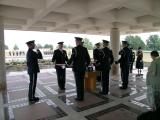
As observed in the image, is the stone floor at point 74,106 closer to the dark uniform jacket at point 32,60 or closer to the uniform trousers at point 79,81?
the uniform trousers at point 79,81

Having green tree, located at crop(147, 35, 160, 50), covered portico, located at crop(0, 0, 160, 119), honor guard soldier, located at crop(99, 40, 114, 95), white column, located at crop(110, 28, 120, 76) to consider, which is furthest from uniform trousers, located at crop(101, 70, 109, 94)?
green tree, located at crop(147, 35, 160, 50)

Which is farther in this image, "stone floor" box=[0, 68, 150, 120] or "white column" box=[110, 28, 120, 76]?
"white column" box=[110, 28, 120, 76]

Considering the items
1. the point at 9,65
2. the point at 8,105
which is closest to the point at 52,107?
the point at 8,105

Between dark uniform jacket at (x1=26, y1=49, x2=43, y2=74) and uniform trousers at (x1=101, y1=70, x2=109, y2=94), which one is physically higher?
dark uniform jacket at (x1=26, y1=49, x2=43, y2=74)

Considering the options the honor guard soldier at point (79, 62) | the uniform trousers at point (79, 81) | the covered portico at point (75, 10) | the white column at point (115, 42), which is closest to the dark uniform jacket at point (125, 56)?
the covered portico at point (75, 10)

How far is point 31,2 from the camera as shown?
Answer: 450 cm

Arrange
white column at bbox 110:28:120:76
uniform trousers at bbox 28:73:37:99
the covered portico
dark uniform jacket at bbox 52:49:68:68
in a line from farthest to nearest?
1. white column at bbox 110:28:120:76
2. dark uniform jacket at bbox 52:49:68:68
3. uniform trousers at bbox 28:73:37:99
4. the covered portico

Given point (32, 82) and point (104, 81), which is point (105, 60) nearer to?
point (104, 81)

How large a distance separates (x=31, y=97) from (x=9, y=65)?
331 inches

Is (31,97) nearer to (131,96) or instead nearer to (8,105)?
(8,105)

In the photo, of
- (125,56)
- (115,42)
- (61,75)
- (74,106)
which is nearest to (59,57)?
(61,75)

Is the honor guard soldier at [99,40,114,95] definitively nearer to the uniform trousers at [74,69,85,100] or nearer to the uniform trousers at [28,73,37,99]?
the uniform trousers at [74,69,85,100]

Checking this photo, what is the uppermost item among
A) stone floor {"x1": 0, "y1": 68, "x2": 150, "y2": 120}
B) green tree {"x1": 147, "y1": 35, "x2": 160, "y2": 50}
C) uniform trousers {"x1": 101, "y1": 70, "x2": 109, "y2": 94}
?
green tree {"x1": 147, "y1": 35, "x2": 160, "y2": 50}

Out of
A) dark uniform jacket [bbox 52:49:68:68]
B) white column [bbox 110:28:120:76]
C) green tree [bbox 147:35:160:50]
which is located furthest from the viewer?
green tree [bbox 147:35:160:50]
